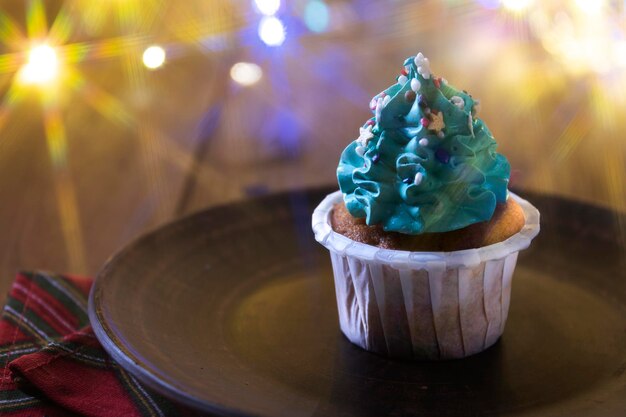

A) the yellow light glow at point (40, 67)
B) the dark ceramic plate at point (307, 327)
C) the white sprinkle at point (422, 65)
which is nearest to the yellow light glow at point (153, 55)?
the yellow light glow at point (40, 67)

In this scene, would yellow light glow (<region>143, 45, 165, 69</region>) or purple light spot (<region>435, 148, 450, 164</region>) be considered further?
yellow light glow (<region>143, 45, 165, 69</region>)

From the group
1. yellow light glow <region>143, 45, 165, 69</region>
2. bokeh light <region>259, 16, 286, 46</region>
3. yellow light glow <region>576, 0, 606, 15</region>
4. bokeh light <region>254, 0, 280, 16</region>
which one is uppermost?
yellow light glow <region>143, 45, 165, 69</region>

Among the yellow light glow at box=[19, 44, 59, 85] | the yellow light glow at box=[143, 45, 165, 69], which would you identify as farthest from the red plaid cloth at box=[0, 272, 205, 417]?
the yellow light glow at box=[143, 45, 165, 69]

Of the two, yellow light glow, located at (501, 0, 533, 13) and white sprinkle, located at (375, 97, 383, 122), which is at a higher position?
yellow light glow, located at (501, 0, 533, 13)

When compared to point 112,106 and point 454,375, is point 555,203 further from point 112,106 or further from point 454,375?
point 112,106

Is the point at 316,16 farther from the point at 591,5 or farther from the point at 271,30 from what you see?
the point at 591,5

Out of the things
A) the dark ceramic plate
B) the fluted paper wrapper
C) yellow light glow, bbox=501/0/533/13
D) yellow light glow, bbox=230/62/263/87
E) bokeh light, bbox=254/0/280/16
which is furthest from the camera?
yellow light glow, bbox=230/62/263/87

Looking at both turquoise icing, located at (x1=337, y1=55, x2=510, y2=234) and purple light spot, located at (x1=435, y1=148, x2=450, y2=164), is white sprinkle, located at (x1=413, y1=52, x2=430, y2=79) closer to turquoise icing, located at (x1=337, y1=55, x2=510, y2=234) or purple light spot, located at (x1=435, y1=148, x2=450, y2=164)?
turquoise icing, located at (x1=337, y1=55, x2=510, y2=234)
